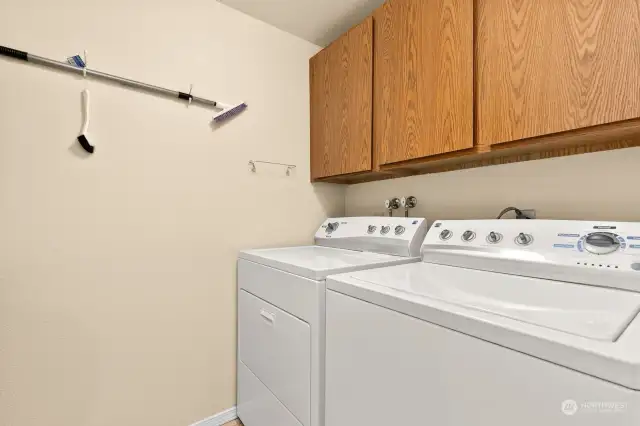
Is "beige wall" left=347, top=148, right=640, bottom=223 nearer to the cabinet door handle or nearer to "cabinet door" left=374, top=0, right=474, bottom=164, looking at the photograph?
"cabinet door" left=374, top=0, right=474, bottom=164

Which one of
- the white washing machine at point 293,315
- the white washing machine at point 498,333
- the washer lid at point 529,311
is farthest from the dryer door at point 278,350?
the washer lid at point 529,311

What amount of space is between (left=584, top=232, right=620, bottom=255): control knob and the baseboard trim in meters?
1.75

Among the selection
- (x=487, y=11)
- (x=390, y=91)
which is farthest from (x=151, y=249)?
(x=487, y=11)

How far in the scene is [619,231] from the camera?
2.78ft

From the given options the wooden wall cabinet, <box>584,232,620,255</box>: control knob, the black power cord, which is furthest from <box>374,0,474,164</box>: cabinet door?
<box>584,232,620,255</box>: control knob

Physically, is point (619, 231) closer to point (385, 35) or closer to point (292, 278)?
point (292, 278)

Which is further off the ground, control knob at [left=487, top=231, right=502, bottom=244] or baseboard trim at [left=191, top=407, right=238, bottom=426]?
control knob at [left=487, top=231, right=502, bottom=244]

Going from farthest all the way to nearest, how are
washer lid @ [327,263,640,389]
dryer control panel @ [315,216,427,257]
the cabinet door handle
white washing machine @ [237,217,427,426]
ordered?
dryer control panel @ [315,216,427,257] → the cabinet door handle → white washing machine @ [237,217,427,426] → washer lid @ [327,263,640,389]

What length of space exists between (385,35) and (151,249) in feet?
5.04

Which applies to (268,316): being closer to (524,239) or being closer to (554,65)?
(524,239)

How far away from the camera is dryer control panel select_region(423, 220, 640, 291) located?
800 mm

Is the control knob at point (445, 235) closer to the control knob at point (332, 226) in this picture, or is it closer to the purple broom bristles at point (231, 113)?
the control knob at point (332, 226)

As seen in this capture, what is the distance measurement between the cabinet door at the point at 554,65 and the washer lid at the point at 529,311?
0.51 m

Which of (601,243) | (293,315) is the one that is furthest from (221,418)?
(601,243)
